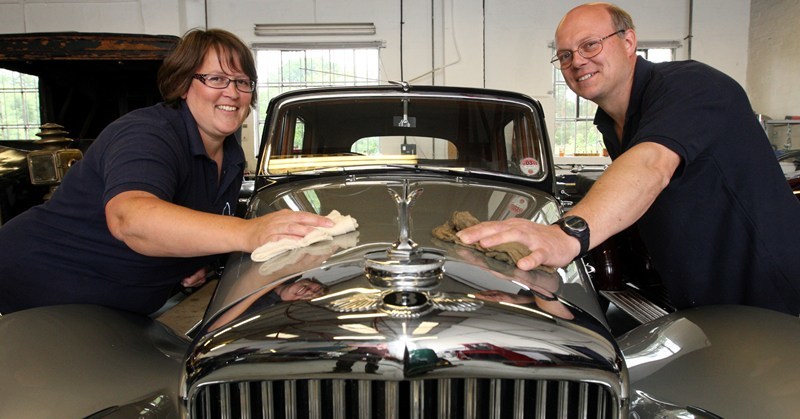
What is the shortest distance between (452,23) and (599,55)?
8.37 meters

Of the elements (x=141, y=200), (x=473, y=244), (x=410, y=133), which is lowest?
(x=473, y=244)

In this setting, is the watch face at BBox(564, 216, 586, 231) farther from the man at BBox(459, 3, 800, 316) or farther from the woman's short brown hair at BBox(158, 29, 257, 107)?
the woman's short brown hair at BBox(158, 29, 257, 107)

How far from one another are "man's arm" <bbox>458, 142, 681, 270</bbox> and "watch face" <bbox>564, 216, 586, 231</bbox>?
0.11 feet

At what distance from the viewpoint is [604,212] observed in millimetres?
1632

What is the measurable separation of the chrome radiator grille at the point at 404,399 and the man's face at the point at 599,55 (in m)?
1.36

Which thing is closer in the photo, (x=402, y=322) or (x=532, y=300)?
(x=402, y=322)

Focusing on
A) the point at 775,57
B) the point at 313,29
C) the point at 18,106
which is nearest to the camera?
the point at 775,57

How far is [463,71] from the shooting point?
10.2 m

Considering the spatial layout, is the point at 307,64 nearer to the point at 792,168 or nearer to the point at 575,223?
the point at 792,168

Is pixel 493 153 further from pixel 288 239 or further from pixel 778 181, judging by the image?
pixel 288 239

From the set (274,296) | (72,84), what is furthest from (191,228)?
(72,84)

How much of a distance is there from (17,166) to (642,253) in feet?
14.0

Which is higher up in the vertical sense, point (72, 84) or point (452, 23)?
point (452, 23)

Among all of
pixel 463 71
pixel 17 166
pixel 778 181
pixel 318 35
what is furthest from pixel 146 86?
pixel 778 181
